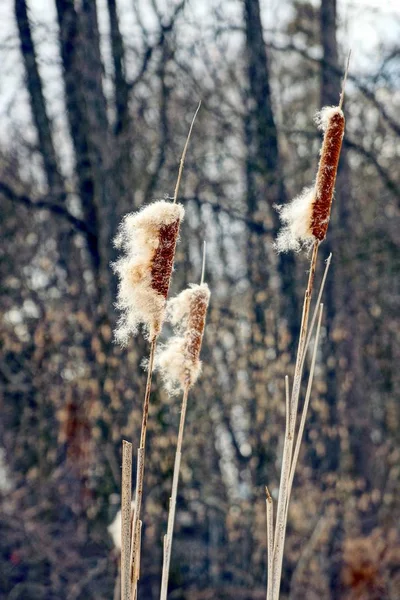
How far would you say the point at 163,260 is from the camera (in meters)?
1.47

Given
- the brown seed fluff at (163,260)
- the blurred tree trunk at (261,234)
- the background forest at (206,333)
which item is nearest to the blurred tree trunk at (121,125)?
the background forest at (206,333)

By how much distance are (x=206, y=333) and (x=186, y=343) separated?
3705mm

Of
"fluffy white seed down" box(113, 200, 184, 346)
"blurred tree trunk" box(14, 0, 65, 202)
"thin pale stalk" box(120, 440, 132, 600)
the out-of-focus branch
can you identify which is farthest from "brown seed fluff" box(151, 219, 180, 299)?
"blurred tree trunk" box(14, 0, 65, 202)

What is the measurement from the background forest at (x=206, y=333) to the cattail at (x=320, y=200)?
11.0 ft

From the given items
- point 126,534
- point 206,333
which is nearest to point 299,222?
point 126,534

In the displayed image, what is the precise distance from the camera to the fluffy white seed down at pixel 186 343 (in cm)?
156

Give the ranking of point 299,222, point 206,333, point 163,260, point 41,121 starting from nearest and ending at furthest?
point 163,260 → point 299,222 → point 206,333 → point 41,121


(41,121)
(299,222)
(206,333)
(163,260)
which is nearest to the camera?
(163,260)

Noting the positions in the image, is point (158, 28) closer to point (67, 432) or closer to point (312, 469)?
point (67, 432)

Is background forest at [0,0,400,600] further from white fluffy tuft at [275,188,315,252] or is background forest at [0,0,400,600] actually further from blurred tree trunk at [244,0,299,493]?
white fluffy tuft at [275,188,315,252]

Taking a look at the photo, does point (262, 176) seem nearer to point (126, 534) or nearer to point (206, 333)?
point (206, 333)

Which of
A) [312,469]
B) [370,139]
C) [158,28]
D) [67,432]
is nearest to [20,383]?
[67,432]

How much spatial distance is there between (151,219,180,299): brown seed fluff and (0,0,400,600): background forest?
342 cm

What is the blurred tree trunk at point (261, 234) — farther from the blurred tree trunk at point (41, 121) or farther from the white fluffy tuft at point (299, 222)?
the white fluffy tuft at point (299, 222)
